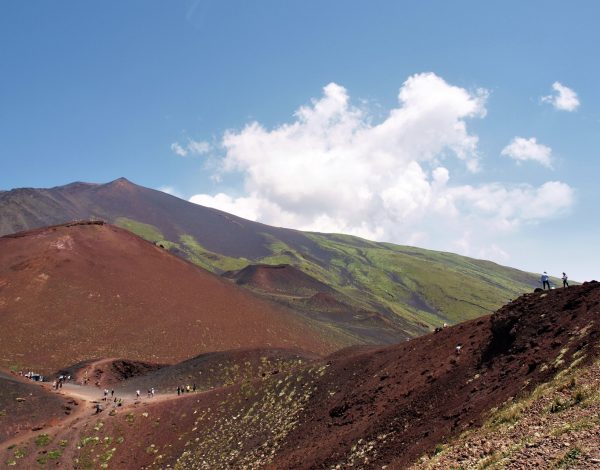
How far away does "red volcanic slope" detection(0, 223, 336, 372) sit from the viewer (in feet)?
214

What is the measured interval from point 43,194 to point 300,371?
196250 millimetres

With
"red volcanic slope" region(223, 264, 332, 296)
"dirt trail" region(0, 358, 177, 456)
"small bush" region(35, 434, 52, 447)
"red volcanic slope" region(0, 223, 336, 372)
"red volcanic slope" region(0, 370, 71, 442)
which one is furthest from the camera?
"red volcanic slope" region(223, 264, 332, 296)

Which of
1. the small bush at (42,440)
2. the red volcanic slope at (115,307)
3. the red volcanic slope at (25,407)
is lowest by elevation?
the small bush at (42,440)

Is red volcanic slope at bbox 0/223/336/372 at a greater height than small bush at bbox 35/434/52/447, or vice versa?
red volcanic slope at bbox 0/223/336/372

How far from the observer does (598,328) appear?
16.9m

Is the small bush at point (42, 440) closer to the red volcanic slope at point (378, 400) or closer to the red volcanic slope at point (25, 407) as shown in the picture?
the red volcanic slope at point (25, 407)

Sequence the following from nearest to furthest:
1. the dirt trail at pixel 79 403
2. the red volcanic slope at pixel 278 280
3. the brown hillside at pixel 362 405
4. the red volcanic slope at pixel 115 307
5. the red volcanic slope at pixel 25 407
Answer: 1. the brown hillside at pixel 362 405
2. the dirt trail at pixel 79 403
3. the red volcanic slope at pixel 25 407
4. the red volcanic slope at pixel 115 307
5. the red volcanic slope at pixel 278 280

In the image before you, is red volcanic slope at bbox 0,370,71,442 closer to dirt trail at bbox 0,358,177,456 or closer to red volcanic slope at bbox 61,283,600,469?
dirt trail at bbox 0,358,177,456

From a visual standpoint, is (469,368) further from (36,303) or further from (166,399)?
(36,303)

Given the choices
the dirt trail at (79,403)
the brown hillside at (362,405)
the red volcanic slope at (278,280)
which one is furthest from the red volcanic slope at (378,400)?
the red volcanic slope at (278,280)

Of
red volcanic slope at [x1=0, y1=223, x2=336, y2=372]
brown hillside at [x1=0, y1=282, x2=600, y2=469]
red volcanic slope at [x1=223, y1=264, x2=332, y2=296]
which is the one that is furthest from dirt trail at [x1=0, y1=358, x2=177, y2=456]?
red volcanic slope at [x1=223, y1=264, x2=332, y2=296]

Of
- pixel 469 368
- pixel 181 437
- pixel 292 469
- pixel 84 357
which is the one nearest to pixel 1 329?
pixel 84 357

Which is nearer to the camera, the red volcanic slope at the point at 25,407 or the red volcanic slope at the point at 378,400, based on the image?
the red volcanic slope at the point at 378,400

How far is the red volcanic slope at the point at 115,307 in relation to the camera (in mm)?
65312
